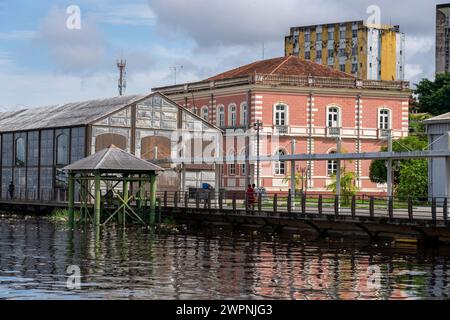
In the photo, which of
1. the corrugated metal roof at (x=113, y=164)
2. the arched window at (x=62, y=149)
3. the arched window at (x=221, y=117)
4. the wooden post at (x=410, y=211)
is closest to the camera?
the wooden post at (x=410, y=211)

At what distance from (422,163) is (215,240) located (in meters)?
23.7

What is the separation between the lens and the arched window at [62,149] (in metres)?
62.1

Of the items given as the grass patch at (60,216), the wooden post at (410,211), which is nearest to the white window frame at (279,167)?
the grass patch at (60,216)

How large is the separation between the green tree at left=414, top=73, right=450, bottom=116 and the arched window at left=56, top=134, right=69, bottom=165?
51.5 metres

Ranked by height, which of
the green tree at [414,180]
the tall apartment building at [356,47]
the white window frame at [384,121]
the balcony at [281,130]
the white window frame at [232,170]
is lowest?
the green tree at [414,180]

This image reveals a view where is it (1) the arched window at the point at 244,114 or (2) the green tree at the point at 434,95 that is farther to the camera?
(2) the green tree at the point at 434,95

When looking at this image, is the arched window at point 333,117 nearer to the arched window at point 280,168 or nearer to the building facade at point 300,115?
the building facade at point 300,115

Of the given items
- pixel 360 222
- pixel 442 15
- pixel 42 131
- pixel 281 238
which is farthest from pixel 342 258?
pixel 442 15

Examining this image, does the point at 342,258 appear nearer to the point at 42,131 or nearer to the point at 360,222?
the point at 360,222

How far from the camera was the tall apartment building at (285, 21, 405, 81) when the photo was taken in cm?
11938

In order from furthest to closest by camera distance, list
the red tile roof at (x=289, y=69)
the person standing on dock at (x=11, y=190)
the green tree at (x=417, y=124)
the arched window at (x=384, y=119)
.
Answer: the green tree at (x=417, y=124), the arched window at (x=384, y=119), the red tile roof at (x=289, y=69), the person standing on dock at (x=11, y=190)

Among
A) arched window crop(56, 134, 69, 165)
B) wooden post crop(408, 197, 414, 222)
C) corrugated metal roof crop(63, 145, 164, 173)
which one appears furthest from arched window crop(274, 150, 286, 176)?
wooden post crop(408, 197, 414, 222)

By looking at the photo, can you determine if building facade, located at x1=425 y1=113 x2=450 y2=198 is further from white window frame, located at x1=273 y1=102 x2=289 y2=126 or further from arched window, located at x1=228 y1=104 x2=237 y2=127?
arched window, located at x1=228 y1=104 x2=237 y2=127

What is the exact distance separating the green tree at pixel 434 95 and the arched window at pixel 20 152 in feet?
167
